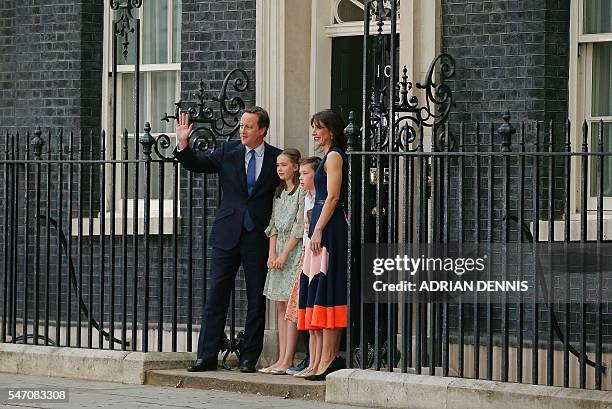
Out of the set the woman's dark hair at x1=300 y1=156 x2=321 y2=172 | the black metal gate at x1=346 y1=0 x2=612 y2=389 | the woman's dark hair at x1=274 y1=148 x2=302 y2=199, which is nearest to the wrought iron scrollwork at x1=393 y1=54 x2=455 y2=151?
the black metal gate at x1=346 y1=0 x2=612 y2=389

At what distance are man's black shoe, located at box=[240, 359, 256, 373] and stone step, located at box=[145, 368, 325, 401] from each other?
47 mm

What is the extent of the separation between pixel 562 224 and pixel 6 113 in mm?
5774

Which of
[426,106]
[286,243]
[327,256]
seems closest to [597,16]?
[426,106]

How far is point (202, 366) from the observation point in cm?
1244

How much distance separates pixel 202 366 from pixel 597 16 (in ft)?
12.9

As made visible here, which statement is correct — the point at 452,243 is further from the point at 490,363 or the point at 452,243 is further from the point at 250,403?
the point at 250,403

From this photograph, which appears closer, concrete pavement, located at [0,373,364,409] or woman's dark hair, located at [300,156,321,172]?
concrete pavement, located at [0,373,364,409]

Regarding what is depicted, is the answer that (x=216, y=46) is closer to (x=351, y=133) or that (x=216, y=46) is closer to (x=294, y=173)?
(x=294, y=173)

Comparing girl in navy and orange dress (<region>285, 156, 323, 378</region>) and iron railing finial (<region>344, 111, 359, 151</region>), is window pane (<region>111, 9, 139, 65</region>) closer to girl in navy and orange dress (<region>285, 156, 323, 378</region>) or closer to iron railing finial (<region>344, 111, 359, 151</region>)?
girl in navy and orange dress (<region>285, 156, 323, 378</region>)

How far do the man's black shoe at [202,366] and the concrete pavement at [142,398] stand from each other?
0.30m

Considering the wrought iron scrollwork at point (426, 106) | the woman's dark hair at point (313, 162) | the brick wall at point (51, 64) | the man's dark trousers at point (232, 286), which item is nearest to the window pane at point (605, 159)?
the wrought iron scrollwork at point (426, 106)

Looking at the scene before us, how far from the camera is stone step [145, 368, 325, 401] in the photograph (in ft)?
37.8

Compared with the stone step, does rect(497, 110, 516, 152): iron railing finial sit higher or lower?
higher

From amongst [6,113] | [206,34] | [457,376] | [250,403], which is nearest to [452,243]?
[457,376]
